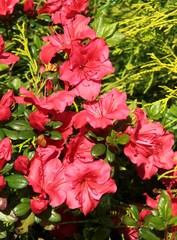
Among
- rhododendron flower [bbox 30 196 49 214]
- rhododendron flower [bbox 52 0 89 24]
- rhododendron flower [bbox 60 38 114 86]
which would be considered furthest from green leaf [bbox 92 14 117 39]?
rhododendron flower [bbox 30 196 49 214]

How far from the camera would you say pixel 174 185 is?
→ 216 centimetres

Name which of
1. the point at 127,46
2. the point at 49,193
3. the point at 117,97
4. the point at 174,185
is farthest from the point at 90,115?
the point at 127,46

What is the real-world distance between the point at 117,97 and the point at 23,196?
455 mm

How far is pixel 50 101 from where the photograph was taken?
1.84 metres

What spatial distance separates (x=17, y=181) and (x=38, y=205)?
10 centimetres

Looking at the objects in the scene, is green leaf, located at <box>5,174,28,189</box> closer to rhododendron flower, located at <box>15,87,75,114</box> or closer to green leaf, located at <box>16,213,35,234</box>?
green leaf, located at <box>16,213,35,234</box>

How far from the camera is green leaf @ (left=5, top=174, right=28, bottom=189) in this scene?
70.1 inches

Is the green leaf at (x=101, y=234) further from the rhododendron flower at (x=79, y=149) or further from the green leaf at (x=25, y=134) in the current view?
the green leaf at (x=25, y=134)

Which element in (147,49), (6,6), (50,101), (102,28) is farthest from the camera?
(147,49)

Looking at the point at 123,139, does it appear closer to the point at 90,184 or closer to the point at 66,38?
the point at 90,184

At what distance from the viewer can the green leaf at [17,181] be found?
178cm

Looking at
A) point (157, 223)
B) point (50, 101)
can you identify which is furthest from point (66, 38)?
point (157, 223)

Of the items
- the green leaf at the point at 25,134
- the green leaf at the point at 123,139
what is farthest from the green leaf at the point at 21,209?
the green leaf at the point at 123,139

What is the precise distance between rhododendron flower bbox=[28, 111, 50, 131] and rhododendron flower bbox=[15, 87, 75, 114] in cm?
3
